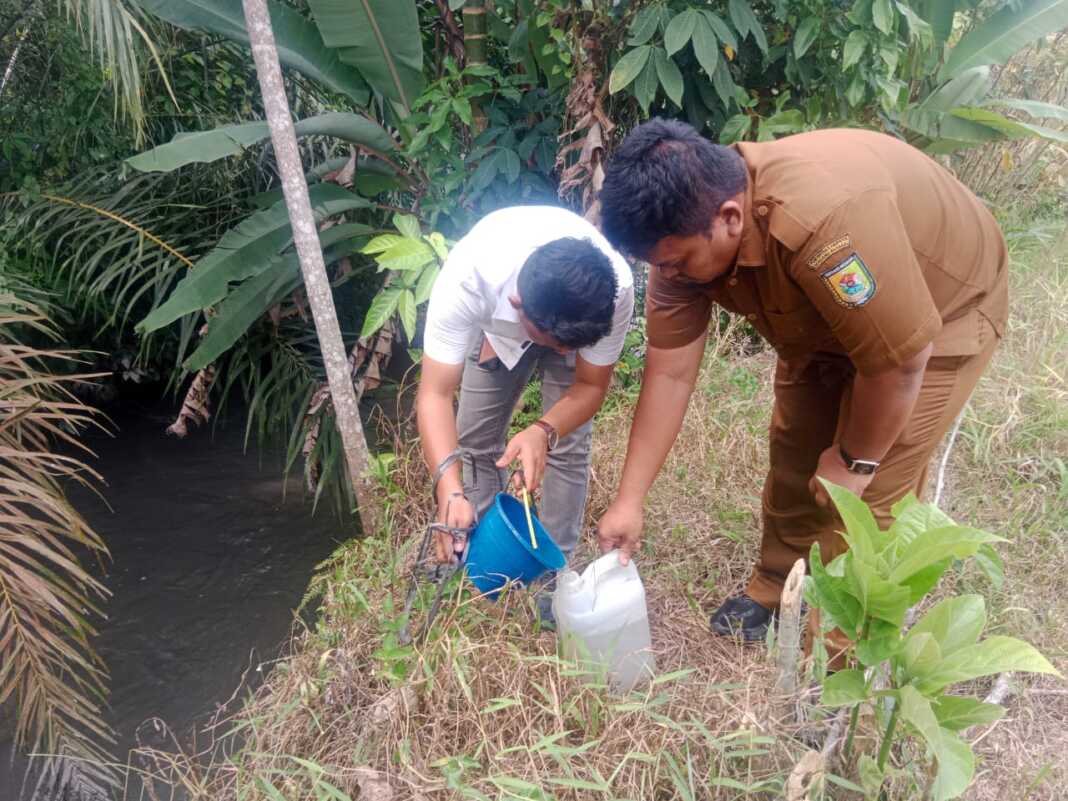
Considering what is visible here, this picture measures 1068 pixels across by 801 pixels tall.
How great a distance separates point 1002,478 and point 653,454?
1.66m

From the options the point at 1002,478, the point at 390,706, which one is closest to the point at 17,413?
the point at 390,706

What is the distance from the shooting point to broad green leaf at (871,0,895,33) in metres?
2.55

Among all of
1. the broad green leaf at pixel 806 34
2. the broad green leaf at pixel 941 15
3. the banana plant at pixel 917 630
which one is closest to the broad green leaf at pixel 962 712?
the banana plant at pixel 917 630

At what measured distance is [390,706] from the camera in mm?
1604

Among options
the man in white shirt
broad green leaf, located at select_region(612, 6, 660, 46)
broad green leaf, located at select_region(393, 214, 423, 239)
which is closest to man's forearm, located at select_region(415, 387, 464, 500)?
the man in white shirt

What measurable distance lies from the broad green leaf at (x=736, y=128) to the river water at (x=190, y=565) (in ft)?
8.19

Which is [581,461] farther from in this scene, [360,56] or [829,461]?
[360,56]

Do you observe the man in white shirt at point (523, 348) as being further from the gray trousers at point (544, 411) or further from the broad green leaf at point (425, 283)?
the broad green leaf at point (425, 283)

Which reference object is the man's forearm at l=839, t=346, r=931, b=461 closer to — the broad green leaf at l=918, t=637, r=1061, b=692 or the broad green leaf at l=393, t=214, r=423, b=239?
the broad green leaf at l=918, t=637, r=1061, b=692

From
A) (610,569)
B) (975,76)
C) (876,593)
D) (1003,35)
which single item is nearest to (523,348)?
(610,569)

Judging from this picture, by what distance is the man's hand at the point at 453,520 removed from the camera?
5.31ft

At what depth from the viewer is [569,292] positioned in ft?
4.97

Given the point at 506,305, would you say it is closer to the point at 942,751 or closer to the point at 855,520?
the point at 855,520

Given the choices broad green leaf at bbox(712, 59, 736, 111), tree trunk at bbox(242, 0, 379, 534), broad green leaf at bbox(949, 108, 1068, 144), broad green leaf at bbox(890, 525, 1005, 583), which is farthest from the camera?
broad green leaf at bbox(949, 108, 1068, 144)
